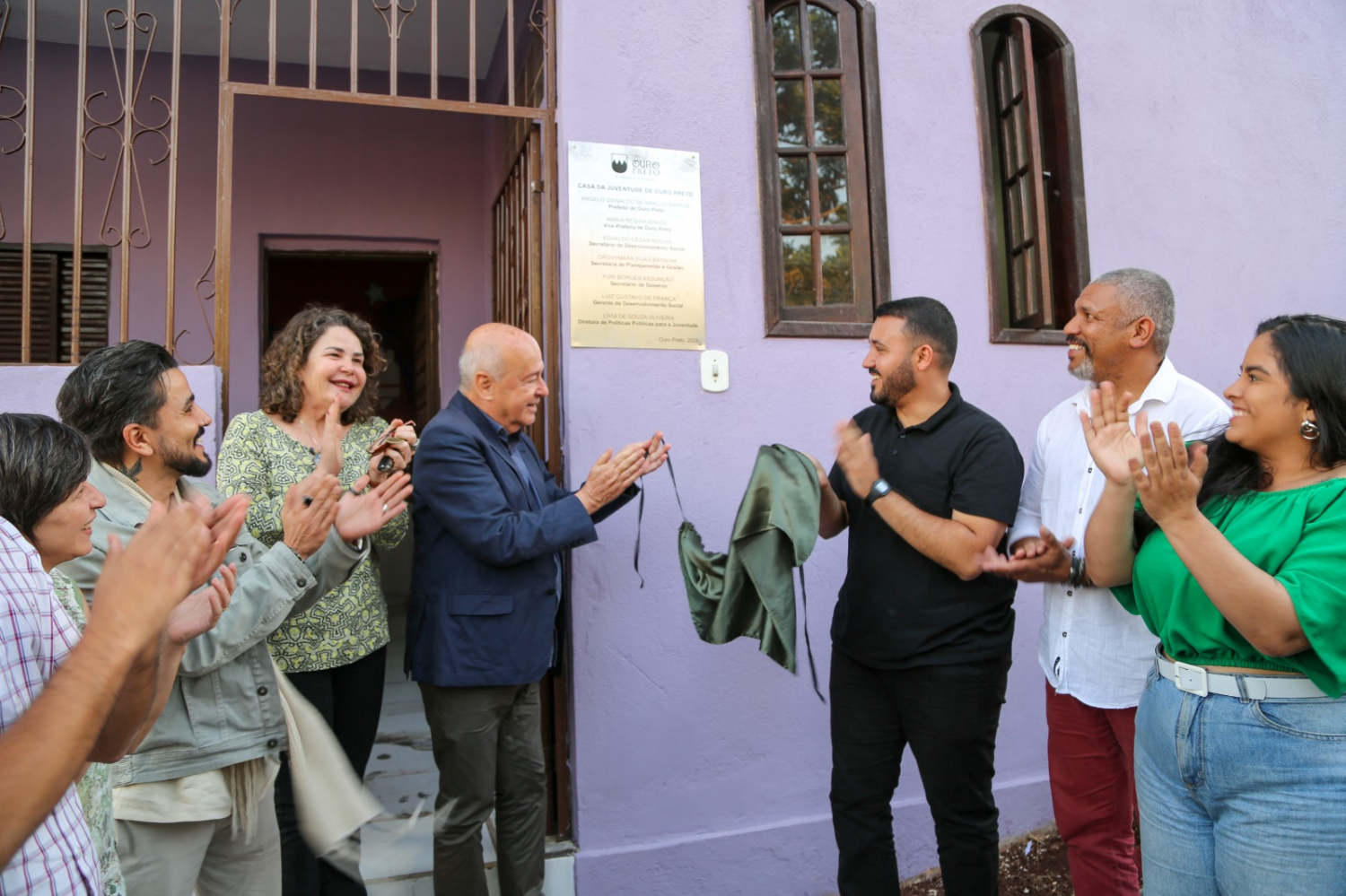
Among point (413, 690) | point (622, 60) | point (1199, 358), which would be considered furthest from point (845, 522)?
point (413, 690)

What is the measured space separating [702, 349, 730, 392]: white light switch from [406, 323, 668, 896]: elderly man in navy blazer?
64 cm

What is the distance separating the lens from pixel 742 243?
11.7 feet

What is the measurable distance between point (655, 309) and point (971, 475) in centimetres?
143

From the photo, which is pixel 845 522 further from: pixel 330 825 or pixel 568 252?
pixel 330 825

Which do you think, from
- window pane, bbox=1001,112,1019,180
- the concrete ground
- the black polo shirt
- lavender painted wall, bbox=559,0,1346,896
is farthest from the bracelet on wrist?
window pane, bbox=1001,112,1019,180

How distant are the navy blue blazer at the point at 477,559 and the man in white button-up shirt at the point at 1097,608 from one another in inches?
53.7

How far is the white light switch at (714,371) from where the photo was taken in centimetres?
347

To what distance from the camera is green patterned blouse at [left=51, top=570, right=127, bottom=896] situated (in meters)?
1.60

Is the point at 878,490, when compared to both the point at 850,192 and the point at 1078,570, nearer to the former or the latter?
the point at 1078,570

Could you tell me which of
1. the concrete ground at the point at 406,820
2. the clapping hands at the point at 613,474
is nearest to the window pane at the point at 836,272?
the clapping hands at the point at 613,474

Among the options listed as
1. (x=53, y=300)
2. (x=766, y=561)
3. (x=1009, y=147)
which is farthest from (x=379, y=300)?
(x=766, y=561)

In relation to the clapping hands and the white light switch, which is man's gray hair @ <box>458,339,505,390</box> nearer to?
the clapping hands

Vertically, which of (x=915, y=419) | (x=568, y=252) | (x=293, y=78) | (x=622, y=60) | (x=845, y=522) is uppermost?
(x=293, y=78)

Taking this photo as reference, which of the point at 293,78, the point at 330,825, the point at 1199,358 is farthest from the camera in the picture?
the point at 293,78
